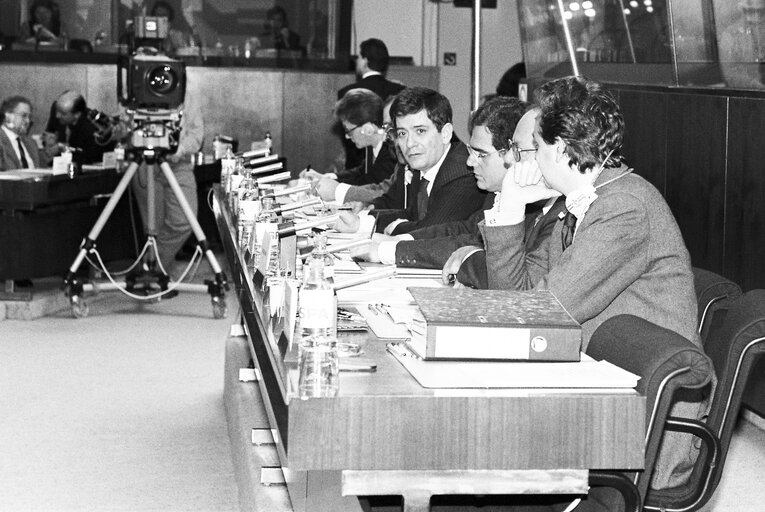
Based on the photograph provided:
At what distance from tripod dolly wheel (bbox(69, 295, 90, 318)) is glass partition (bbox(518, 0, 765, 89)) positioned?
3.06 metres

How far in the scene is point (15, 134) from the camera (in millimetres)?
→ 8305

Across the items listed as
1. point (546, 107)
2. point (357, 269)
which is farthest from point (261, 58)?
point (546, 107)

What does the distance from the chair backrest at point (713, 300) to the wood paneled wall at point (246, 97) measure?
7880 millimetres

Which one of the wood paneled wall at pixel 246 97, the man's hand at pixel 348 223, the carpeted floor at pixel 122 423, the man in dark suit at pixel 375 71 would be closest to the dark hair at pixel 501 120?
the man's hand at pixel 348 223

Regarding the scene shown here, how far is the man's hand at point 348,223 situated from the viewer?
446 cm

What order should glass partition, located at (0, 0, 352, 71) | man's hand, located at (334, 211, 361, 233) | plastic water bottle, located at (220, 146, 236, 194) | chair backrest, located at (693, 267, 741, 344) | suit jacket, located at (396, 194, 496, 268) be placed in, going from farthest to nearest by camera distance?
glass partition, located at (0, 0, 352, 71)
plastic water bottle, located at (220, 146, 236, 194)
man's hand, located at (334, 211, 361, 233)
suit jacket, located at (396, 194, 496, 268)
chair backrest, located at (693, 267, 741, 344)

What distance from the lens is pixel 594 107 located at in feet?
8.97

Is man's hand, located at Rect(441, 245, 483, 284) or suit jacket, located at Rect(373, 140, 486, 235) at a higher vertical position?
suit jacket, located at Rect(373, 140, 486, 235)

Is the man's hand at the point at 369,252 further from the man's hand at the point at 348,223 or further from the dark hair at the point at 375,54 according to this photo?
the dark hair at the point at 375,54

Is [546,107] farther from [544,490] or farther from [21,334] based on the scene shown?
[21,334]

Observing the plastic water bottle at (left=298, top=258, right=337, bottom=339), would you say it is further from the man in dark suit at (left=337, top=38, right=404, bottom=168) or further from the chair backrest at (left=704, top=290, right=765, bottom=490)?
the man in dark suit at (left=337, top=38, right=404, bottom=168)

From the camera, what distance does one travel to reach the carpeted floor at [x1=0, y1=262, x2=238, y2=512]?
13.0 ft

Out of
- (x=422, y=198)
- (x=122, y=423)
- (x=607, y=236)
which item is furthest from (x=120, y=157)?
(x=607, y=236)

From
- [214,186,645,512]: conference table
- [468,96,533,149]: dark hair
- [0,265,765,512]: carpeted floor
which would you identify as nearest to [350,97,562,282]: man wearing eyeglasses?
[468,96,533,149]: dark hair
